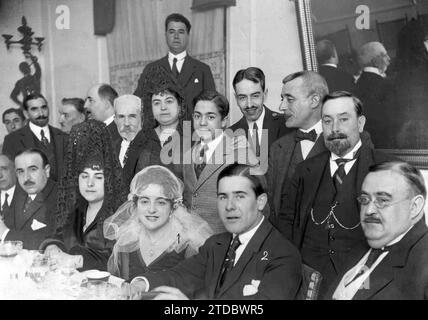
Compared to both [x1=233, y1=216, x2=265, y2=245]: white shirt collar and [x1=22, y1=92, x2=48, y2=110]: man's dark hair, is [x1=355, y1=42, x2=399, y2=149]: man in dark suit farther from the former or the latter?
[x1=22, y1=92, x2=48, y2=110]: man's dark hair

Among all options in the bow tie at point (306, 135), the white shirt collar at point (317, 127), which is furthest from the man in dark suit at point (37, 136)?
the white shirt collar at point (317, 127)

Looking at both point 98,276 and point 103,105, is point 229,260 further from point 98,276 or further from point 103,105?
point 103,105

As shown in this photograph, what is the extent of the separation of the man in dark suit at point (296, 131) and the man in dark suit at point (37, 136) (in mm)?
1668

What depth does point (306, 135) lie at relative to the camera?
134 inches

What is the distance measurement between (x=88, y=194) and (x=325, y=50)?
187 centimetres

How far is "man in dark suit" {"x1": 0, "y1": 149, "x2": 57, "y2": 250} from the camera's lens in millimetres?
4141

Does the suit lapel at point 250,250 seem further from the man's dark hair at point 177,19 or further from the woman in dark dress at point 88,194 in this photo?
the man's dark hair at point 177,19

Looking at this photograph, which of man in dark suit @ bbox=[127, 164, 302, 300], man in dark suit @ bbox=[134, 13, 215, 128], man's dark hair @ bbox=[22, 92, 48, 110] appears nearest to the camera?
man in dark suit @ bbox=[127, 164, 302, 300]

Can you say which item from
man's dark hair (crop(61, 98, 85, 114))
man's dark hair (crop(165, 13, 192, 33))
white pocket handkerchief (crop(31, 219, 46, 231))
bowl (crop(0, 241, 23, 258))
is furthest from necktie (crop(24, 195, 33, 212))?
man's dark hair (crop(165, 13, 192, 33))

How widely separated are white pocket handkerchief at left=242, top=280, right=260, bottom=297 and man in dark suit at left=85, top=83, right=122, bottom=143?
1.46 meters

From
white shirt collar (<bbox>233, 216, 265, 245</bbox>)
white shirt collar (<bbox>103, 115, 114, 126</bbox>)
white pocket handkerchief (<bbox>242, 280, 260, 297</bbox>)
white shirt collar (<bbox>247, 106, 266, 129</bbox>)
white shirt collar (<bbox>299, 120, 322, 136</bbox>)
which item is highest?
white shirt collar (<bbox>103, 115, 114, 126</bbox>)

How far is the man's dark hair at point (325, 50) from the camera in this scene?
3.39m

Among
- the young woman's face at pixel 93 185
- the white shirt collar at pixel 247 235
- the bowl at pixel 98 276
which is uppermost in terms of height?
the young woman's face at pixel 93 185

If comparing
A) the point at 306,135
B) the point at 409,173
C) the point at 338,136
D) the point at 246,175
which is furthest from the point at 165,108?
the point at 409,173
